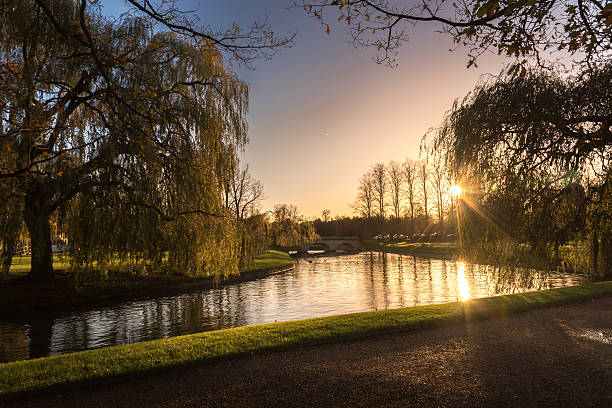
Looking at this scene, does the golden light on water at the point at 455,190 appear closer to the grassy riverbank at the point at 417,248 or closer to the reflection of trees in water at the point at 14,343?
the reflection of trees in water at the point at 14,343

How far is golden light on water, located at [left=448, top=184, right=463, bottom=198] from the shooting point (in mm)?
9208

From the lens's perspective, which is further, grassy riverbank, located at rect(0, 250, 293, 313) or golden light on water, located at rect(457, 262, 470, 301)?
golden light on water, located at rect(457, 262, 470, 301)

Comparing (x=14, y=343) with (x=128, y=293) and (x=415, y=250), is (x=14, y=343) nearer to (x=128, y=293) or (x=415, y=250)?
(x=128, y=293)

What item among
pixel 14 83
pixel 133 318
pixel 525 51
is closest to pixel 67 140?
pixel 14 83

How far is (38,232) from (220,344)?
33.7ft

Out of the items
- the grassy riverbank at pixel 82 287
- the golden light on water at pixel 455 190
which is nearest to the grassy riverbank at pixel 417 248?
the grassy riverbank at pixel 82 287

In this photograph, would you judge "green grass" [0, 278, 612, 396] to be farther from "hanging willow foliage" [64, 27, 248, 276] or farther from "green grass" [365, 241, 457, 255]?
"green grass" [365, 241, 457, 255]

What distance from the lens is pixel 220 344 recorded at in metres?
7.37

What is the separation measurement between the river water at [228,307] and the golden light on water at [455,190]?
1.93m

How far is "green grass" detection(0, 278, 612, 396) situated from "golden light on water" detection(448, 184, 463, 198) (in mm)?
2969

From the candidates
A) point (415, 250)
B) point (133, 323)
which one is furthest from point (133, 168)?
point (415, 250)

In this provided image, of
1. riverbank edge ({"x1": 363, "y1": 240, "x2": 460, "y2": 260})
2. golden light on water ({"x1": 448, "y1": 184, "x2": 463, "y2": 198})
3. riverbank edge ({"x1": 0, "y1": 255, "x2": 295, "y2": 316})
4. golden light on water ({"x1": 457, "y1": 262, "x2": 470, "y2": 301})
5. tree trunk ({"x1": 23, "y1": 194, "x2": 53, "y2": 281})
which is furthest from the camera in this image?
riverbank edge ({"x1": 363, "y1": 240, "x2": 460, "y2": 260})

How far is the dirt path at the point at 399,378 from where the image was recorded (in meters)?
4.89

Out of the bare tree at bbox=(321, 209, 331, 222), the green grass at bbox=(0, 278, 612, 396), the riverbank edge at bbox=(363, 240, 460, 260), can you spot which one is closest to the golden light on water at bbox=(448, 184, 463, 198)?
the green grass at bbox=(0, 278, 612, 396)
